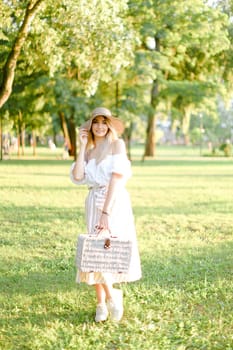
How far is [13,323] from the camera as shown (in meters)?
4.76

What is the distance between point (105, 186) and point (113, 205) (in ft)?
0.57

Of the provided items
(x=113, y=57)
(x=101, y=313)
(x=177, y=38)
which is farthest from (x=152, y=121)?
(x=101, y=313)

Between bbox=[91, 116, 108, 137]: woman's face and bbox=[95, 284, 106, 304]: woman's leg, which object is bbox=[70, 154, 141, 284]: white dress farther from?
bbox=[91, 116, 108, 137]: woman's face

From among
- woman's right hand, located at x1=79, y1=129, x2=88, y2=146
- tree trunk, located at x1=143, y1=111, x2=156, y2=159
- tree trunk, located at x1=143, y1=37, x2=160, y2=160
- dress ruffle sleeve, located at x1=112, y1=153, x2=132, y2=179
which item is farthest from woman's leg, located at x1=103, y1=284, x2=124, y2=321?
tree trunk, located at x1=143, y1=111, x2=156, y2=159

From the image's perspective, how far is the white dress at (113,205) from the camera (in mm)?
4609

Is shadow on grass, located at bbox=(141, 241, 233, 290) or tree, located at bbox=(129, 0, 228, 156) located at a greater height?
tree, located at bbox=(129, 0, 228, 156)

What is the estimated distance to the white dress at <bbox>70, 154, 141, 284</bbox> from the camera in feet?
15.1

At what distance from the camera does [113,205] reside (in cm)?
466

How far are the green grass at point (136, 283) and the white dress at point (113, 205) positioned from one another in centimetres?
41

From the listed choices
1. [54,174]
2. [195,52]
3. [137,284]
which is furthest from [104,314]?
[195,52]

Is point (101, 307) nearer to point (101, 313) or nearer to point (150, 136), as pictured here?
point (101, 313)

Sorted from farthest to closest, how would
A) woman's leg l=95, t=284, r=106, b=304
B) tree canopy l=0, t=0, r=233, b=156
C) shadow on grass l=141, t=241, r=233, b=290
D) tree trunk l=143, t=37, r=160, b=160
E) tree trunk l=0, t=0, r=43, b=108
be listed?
tree trunk l=143, t=37, r=160, b=160
tree canopy l=0, t=0, r=233, b=156
tree trunk l=0, t=0, r=43, b=108
shadow on grass l=141, t=241, r=233, b=290
woman's leg l=95, t=284, r=106, b=304

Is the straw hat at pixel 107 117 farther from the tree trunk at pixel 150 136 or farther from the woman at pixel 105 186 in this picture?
the tree trunk at pixel 150 136

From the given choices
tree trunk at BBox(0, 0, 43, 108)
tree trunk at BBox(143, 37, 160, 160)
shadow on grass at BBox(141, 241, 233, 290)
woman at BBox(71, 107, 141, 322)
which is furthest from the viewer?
tree trunk at BBox(143, 37, 160, 160)
